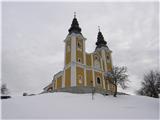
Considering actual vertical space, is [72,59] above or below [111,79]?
above

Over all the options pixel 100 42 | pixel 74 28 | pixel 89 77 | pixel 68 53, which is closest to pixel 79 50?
pixel 68 53

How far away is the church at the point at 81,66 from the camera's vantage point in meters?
34.3

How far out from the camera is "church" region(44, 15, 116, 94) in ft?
113

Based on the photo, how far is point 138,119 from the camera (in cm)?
1422

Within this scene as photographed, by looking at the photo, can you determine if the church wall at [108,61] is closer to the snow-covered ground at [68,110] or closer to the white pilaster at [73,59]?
the white pilaster at [73,59]

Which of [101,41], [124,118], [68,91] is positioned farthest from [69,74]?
[124,118]

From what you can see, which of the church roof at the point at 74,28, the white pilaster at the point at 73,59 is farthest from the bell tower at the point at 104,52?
the white pilaster at the point at 73,59

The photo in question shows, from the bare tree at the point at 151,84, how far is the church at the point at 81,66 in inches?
260

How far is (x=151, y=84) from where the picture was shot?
36.7 meters

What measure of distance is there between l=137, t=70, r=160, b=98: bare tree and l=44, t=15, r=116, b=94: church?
6.60 meters

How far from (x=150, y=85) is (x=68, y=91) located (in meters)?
18.3

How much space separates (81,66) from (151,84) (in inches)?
586

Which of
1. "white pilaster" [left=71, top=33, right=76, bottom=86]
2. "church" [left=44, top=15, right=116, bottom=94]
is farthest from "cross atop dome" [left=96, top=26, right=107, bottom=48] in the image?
"white pilaster" [left=71, top=33, right=76, bottom=86]

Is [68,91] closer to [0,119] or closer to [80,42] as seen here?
[80,42]
